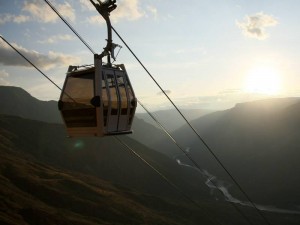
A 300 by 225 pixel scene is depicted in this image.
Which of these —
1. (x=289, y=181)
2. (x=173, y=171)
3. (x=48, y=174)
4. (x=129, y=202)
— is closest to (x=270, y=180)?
(x=289, y=181)

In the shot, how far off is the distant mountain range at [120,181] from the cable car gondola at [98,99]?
5922mm

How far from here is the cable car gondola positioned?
34.9ft

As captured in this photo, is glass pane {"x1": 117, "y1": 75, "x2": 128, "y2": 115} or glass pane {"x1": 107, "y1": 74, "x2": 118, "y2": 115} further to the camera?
glass pane {"x1": 117, "y1": 75, "x2": 128, "y2": 115}

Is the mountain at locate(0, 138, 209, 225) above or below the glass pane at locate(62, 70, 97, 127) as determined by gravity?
below

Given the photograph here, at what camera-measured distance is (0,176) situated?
66.5 meters

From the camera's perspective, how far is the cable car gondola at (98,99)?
10.6 m

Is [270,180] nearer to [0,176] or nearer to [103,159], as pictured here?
[103,159]

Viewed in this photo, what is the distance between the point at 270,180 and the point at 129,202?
104 meters

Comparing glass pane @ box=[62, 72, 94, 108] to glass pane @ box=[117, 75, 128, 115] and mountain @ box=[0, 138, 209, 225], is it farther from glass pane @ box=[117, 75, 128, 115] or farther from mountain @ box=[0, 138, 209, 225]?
mountain @ box=[0, 138, 209, 225]

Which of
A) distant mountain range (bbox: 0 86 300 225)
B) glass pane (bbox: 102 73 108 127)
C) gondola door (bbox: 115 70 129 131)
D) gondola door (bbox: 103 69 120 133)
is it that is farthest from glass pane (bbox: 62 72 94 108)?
distant mountain range (bbox: 0 86 300 225)

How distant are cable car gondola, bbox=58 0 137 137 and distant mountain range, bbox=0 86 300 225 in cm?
592

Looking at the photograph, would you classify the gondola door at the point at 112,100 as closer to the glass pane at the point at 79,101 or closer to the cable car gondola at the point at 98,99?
the cable car gondola at the point at 98,99

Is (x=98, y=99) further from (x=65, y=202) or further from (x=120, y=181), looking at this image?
(x=120, y=181)

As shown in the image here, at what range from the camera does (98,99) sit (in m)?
10.4
